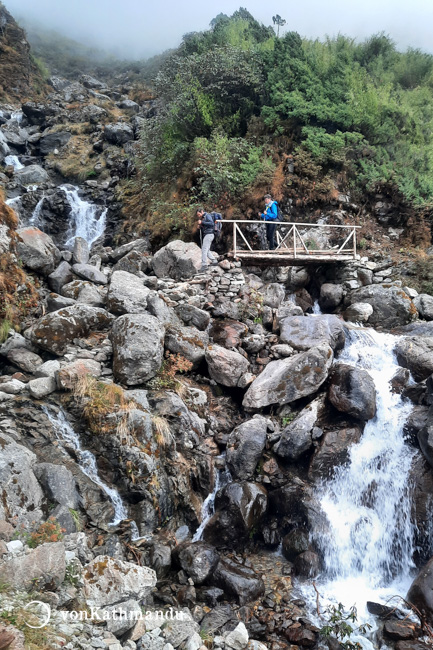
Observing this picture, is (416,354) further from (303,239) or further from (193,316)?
(303,239)

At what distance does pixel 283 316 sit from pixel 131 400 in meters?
5.90

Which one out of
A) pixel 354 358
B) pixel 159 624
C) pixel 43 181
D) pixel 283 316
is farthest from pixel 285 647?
pixel 43 181

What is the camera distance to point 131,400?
8.54 metres

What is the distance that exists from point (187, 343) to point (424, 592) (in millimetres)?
7029

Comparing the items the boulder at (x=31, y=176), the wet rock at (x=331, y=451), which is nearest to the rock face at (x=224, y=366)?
the wet rock at (x=331, y=451)

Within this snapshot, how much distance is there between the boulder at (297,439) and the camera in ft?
30.8

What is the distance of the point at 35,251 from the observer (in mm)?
12273

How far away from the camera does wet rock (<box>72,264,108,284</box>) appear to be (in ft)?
42.1

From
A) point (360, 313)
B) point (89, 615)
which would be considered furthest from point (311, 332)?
point (89, 615)

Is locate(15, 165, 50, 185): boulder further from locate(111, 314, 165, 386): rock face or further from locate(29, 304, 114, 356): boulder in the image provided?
locate(111, 314, 165, 386): rock face

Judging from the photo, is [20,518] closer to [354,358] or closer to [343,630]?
[343,630]

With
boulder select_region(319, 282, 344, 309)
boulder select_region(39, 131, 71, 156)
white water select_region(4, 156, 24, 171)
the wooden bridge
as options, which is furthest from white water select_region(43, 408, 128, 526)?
boulder select_region(39, 131, 71, 156)

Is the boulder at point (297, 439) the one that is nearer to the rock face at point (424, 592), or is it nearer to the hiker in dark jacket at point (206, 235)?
the rock face at point (424, 592)

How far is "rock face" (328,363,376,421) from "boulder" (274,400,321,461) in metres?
0.77
